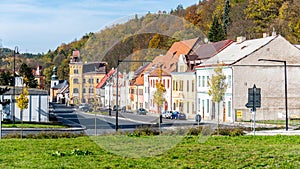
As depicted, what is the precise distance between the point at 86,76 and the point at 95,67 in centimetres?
121

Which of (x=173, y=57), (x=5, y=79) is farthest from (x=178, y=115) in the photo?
(x=5, y=79)

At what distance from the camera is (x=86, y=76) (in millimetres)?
15359

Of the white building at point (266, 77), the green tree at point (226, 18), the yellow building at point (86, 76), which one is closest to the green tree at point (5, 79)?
the green tree at point (226, 18)

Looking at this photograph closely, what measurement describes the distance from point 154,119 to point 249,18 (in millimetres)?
82661

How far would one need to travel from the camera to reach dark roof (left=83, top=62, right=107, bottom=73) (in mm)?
13745

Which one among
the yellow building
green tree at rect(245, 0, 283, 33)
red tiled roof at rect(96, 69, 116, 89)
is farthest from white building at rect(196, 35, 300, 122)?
red tiled roof at rect(96, 69, 116, 89)

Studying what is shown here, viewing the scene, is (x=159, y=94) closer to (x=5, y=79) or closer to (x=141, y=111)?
(x=141, y=111)

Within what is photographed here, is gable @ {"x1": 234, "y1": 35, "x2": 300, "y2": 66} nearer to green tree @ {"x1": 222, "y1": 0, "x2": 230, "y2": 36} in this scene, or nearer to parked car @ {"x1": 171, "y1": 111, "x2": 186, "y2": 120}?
green tree @ {"x1": 222, "y1": 0, "x2": 230, "y2": 36}

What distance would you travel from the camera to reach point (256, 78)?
58031mm

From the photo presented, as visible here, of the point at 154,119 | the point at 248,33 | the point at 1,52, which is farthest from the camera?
the point at 1,52

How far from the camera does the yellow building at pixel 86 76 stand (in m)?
14.1

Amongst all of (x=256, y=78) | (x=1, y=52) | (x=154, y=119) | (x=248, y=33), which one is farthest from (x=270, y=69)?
(x=1, y=52)

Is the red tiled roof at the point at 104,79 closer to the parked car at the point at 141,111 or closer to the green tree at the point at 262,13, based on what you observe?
the parked car at the point at 141,111

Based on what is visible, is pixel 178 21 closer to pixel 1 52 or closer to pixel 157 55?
pixel 157 55
